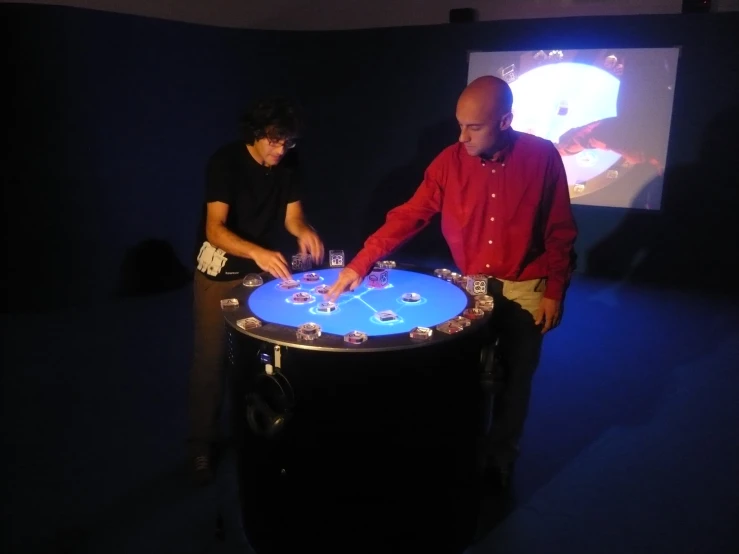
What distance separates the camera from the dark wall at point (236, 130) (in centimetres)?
416

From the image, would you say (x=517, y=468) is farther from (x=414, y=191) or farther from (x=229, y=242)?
(x=414, y=191)

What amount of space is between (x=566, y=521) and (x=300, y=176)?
1757mm

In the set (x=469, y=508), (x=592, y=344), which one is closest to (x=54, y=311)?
(x=469, y=508)

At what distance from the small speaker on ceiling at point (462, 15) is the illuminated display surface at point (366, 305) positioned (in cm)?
432

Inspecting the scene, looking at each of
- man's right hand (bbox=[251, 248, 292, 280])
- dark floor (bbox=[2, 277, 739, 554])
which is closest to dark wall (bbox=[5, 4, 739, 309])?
dark floor (bbox=[2, 277, 739, 554])

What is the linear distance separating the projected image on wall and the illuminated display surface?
12.8 ft

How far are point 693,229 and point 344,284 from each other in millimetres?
4511

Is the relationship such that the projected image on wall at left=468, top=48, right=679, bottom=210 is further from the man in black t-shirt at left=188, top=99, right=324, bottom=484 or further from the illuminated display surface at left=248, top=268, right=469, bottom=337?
the illuminated display surface at left=248, top=268, right=469, bottom=337

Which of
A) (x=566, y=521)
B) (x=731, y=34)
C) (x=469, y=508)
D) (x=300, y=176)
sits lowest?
(x=566, y=521)

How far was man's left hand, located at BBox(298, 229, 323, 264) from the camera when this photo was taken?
2367mm

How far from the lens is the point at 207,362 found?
2301 mm

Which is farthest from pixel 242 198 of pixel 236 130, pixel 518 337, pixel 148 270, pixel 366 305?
pixel 236 130

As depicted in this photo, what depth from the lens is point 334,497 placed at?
1635 mm

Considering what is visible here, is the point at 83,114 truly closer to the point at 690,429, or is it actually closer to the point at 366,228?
the point at 366,228
